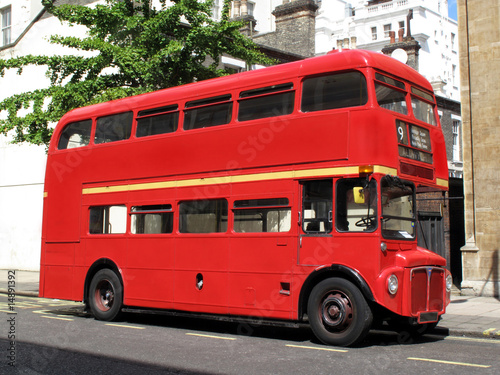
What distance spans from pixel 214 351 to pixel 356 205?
2.94 m

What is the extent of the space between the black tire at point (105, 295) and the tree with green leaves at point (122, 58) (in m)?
5.49

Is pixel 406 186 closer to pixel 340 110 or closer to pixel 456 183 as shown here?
pixel 340 110

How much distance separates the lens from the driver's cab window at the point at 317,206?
31.9 ft

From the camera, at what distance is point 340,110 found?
9.68m

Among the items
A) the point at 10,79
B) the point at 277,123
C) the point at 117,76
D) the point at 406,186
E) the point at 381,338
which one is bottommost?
the point at 381,338

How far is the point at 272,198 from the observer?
1031 centimetres

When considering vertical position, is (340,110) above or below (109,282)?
above

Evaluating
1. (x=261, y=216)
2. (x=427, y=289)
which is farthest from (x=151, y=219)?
(x=427, y=289)

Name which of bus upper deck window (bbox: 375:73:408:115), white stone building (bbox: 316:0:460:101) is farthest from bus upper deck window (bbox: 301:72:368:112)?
white stone building (bbox: 316:0:460:101)

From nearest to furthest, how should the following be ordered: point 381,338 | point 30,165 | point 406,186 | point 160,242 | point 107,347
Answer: point 107,347 → point 406,186 → point 381,338 → point 160,242 → point 30,165

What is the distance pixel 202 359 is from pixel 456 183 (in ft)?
43.0

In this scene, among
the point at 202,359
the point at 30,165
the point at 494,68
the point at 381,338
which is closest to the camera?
the point at 202,359

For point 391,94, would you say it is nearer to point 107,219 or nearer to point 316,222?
point 316,222

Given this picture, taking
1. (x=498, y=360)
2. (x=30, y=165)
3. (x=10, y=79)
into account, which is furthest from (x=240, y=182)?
(x=10, y=79)
